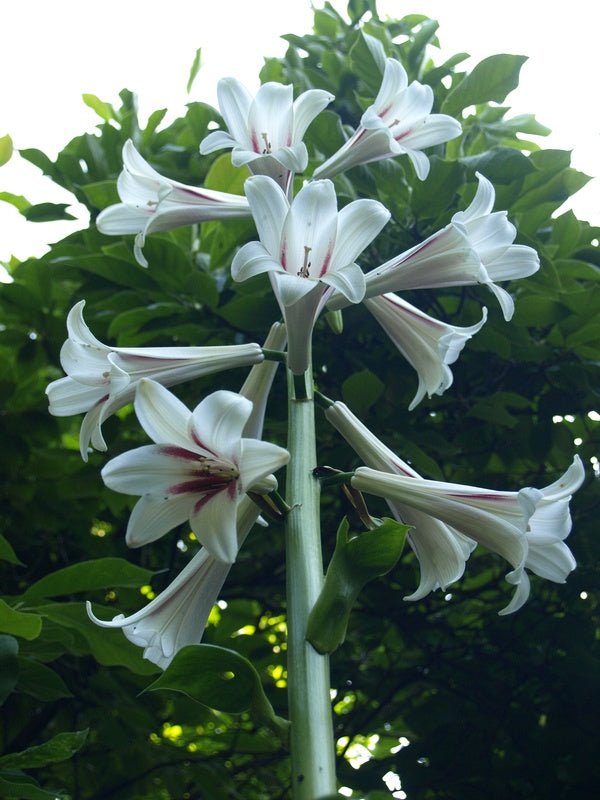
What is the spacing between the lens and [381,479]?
49.4 inches

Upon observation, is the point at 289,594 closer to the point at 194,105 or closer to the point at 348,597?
the point at 348,597

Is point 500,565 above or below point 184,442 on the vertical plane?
below

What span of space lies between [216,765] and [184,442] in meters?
1.54

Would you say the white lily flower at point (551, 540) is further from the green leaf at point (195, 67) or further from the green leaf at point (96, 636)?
the green leaf at point (195, 67)

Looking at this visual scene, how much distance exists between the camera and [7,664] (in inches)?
49.6

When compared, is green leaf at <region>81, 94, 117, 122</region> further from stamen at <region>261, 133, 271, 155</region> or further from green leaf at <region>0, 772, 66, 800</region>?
green leaf at <region>0, 772, 66, 800</region>

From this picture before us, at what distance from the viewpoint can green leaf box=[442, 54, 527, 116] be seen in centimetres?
200

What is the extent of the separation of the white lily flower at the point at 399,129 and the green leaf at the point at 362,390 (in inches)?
16.3

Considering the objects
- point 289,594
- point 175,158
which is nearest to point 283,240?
point 289,594

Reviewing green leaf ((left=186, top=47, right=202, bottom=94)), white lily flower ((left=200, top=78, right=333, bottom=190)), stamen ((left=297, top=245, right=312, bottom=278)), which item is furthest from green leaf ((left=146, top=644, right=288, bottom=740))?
green leaf ((left=186, top=47, right=202, bottom=94))

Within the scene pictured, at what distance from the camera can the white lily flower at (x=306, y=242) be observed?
48.1 inches

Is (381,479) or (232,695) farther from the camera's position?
(381,479)

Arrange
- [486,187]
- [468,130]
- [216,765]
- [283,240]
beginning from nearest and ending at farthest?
[283,240], [486,187], [468,130], [216,765]

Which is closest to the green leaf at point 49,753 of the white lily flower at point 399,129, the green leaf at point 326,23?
the white lily flower at point 399,129
